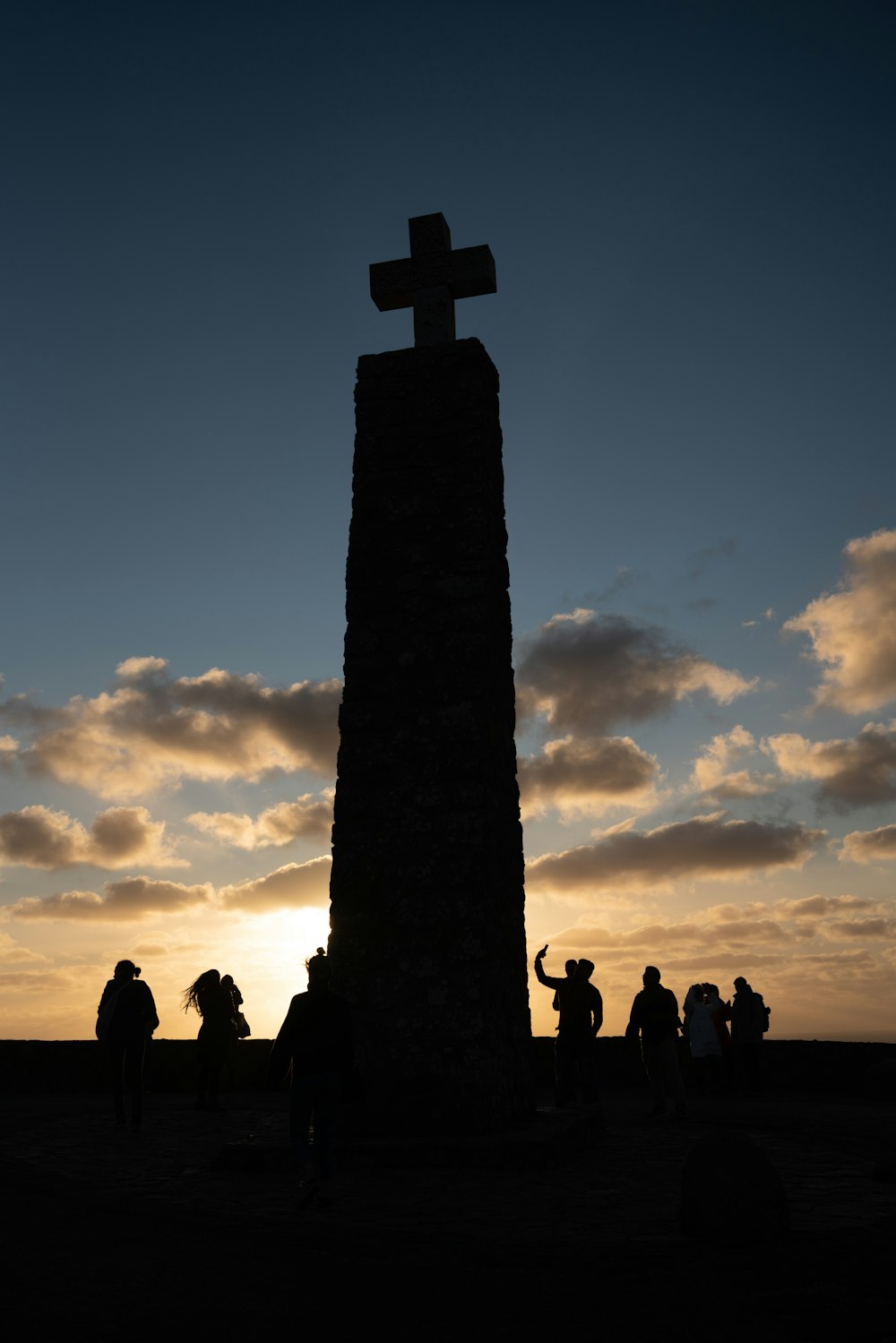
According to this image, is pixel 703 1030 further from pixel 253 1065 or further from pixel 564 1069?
pixel 253 1065

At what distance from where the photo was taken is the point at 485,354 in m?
10.1

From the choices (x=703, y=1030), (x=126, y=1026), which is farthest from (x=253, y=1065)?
(x=126, y=1026)

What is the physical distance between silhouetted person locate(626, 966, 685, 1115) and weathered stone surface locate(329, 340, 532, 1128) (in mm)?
2491

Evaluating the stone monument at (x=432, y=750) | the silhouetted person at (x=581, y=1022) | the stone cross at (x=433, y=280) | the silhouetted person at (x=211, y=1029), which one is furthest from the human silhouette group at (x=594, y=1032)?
the stone cross at (x=433, y=280)

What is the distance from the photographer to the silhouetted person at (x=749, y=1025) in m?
15.4

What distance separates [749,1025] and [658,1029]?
428cm

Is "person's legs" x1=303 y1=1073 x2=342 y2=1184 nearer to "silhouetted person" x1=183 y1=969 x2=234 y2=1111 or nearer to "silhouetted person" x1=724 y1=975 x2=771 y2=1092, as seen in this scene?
"silhouetted person" x1=183 y1=969 x2=234 y2=1111

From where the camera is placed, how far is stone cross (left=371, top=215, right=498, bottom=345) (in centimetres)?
1027

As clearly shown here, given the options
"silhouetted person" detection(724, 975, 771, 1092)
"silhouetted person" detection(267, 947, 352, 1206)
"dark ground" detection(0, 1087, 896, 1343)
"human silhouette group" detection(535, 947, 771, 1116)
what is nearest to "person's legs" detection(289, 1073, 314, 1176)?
"silhouetted person" detection(267, 947, 352, 1206)

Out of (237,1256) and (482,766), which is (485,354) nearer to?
(482,766)

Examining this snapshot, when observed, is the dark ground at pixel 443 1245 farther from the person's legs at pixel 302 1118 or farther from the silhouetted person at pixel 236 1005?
the silhouetted person at pixel 236 1005

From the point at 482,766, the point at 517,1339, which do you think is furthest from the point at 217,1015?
the point at 517,1339

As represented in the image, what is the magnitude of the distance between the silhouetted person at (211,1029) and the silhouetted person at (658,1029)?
428 cm

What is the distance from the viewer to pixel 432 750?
912 cm
